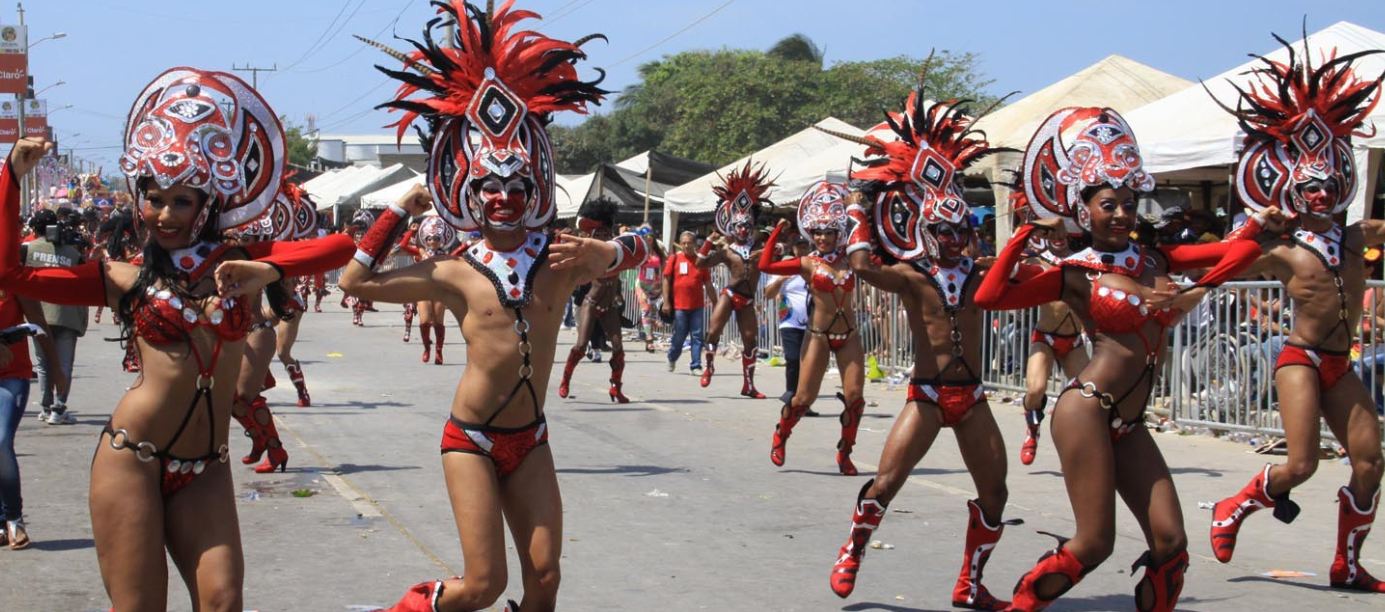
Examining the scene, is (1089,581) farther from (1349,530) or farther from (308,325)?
(308,325)

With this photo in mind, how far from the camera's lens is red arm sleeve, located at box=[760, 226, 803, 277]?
10.1 meters

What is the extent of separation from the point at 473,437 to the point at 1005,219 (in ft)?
41.2

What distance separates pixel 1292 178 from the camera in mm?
7879

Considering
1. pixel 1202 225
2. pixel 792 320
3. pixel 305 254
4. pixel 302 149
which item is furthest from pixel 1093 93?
pixel 302 149

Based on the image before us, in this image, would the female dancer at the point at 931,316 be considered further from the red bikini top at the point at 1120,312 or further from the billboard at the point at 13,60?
the billboard at the point at 13,60

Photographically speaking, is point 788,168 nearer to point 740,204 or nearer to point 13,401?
point 740,204

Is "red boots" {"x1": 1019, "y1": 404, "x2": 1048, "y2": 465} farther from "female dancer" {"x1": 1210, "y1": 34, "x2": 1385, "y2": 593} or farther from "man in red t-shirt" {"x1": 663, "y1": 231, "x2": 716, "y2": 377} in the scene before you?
"man in red t-shirt" {"x1": 663, "y1": 231, "x2": 716, "y2": 377}

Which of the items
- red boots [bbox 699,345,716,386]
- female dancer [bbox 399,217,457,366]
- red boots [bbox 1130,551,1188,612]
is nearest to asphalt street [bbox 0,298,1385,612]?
red boots [bbox 1130,551,1188,612]

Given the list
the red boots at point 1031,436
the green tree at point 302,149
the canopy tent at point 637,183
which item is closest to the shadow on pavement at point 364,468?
the red boots at point 1031,436

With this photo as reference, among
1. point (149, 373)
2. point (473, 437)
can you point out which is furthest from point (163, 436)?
point (473, 437)

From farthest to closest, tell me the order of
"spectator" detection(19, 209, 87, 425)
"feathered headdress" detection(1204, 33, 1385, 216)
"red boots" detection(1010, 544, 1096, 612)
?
"spectator" detection(19, 209, 87, 425), "feathered headdress" detection(1204, 33, 1385, 216), "red boots" detection(1010, 544, 1096, 612)

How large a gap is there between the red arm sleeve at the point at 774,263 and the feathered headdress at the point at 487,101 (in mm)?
3986

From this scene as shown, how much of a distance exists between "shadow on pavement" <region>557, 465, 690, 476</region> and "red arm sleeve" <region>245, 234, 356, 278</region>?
6011mm

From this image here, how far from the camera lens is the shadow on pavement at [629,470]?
36.6 feet
